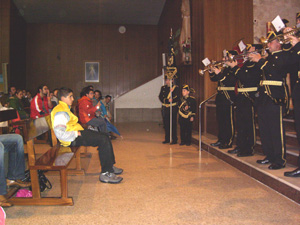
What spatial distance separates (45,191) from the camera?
3.08 meters

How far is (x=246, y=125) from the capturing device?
4164 millimetres

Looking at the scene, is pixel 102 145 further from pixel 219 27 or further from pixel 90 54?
pixel 90 54

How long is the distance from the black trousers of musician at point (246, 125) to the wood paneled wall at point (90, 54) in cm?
1115

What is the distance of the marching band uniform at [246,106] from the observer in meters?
3.97

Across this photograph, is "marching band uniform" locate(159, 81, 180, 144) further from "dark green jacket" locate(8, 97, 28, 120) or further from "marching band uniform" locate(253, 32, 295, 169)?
"dark green jacket" locate(8, 97, 28, 120)

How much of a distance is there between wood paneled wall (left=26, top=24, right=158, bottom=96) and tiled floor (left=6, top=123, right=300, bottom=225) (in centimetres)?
1115

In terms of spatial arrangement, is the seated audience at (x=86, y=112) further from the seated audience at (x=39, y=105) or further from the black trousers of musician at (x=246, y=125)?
the black trousers of musician at (x=246, y=125)

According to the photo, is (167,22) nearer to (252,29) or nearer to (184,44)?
(184,44)

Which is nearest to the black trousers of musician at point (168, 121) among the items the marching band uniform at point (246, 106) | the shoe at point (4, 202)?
the marching band uniform at point (246, 106)

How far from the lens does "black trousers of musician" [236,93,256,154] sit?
412 cm

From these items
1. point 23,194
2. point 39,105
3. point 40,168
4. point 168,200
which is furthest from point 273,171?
point 39,105

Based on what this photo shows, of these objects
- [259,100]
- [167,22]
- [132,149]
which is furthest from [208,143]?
[167,22]

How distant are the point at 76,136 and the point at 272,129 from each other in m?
2.40

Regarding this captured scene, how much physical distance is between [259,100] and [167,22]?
8782mm
